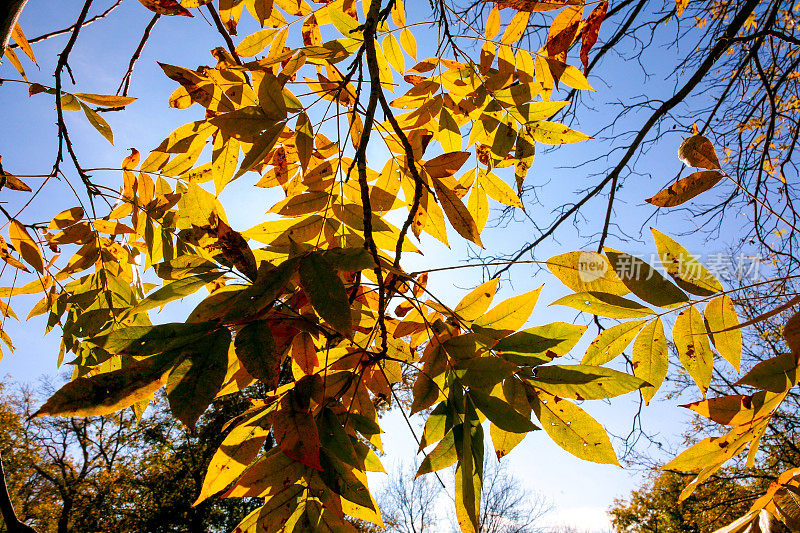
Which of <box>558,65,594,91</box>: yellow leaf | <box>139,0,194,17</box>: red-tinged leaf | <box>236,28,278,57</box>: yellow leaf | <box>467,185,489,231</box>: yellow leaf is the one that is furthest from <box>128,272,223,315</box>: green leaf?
<box>558,65,594,91</box>: yellow leaf

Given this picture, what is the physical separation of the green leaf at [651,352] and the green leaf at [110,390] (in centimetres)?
78

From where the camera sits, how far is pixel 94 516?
1323 cm

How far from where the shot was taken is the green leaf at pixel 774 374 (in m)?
0.61

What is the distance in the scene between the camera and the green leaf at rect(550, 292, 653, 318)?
709 millimetres

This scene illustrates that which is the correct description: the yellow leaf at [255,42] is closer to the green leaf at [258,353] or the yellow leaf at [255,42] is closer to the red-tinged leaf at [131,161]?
the red-tinged leaf at [131,161]

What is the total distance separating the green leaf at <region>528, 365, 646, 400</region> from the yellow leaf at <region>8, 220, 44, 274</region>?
1.33 meters

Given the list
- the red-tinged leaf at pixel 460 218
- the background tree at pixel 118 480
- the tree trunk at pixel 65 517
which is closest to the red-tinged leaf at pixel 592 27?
the red-tinged leaf at pixel 460 218

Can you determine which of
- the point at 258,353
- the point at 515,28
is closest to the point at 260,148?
the point at 258,353

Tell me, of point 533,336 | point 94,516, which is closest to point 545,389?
point 533,336

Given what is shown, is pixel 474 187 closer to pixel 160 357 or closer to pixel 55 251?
pixel 160 357

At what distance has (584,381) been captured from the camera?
2.07 feet

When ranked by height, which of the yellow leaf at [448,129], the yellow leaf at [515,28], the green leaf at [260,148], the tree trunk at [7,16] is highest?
the yellow leaf at [515,28]

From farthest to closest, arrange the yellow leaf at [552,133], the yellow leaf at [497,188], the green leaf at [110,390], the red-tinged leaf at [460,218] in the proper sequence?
1. the yellow leaf at [497,188]
2. the yellow leaf at [552,133]
3. the red-tinged leaf at [460,218]
4. the green leaf at [110,390]

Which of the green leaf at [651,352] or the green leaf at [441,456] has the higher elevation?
the green leaf at [651,352]
